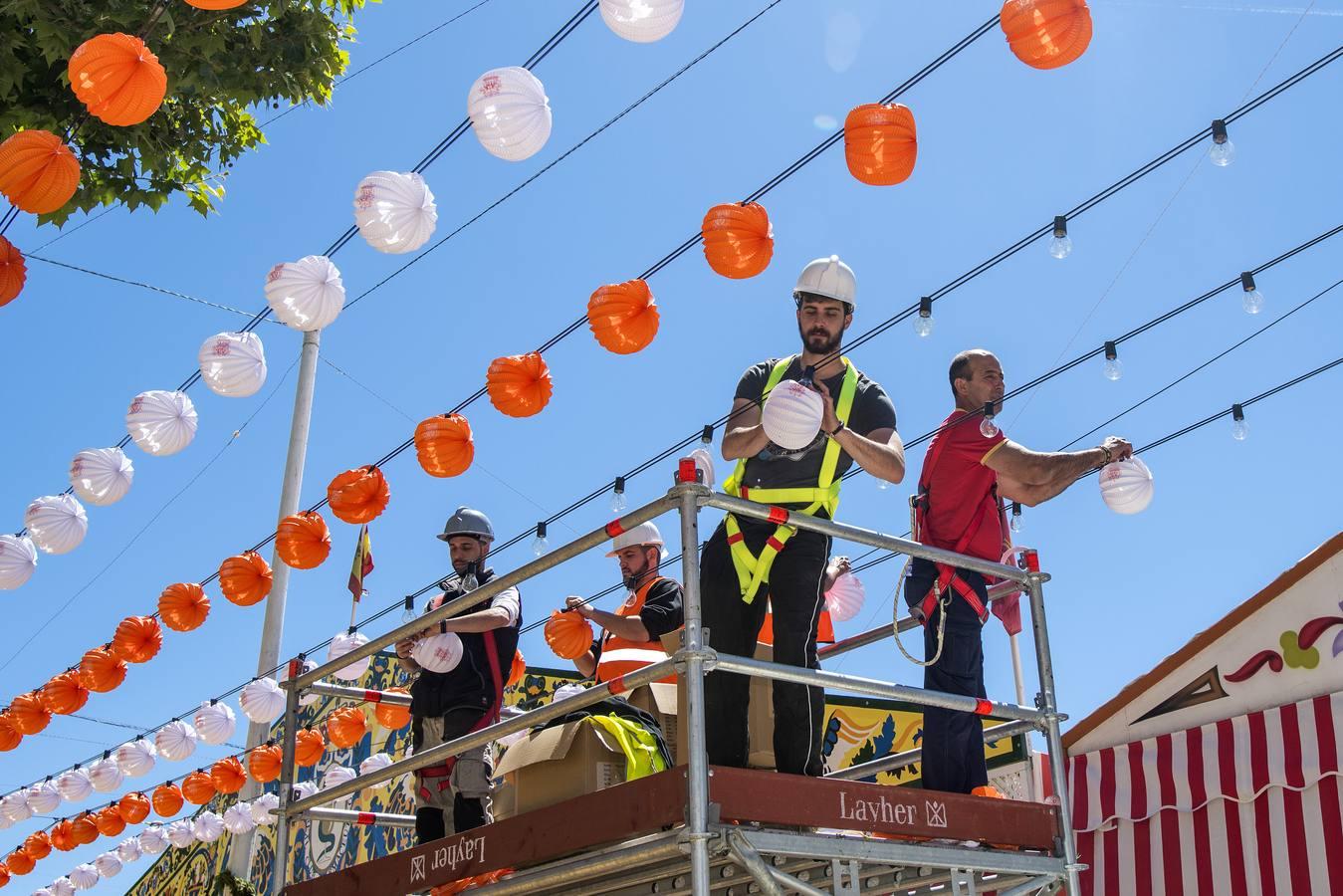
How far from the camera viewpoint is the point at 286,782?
6266 millimetres

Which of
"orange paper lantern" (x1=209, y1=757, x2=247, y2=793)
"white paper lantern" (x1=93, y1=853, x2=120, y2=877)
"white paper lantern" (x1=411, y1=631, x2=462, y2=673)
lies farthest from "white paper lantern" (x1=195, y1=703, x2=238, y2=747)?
"white paper lantern" (x1=411, y1=631, x2=462, y2=673)

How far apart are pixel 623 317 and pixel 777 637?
285cm

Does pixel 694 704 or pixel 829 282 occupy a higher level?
pixel 829 282

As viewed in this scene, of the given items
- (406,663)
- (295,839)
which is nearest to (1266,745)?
(406,663)

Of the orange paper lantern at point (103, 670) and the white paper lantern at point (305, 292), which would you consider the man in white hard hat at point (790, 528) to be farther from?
the orange paper lantern at point (103, 670)

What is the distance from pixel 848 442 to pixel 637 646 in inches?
87.5

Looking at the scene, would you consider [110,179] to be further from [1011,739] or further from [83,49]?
[1011,739]

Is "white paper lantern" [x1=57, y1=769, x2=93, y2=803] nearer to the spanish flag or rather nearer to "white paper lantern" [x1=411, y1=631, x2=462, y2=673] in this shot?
the spanish flag

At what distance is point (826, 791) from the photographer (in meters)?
4.24

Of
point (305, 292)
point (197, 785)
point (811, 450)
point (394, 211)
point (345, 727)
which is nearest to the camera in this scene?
point (811, 450)

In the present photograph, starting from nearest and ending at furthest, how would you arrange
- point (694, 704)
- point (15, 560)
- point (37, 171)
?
1. point (694, 704)
2. point (37, 171)
3. point (15, 560)

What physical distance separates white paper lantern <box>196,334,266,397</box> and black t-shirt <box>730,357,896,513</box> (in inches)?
200

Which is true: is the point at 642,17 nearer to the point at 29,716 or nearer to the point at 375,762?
the point at 375,762

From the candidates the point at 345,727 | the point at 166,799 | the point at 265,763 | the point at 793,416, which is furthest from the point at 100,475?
the point at 793,416
